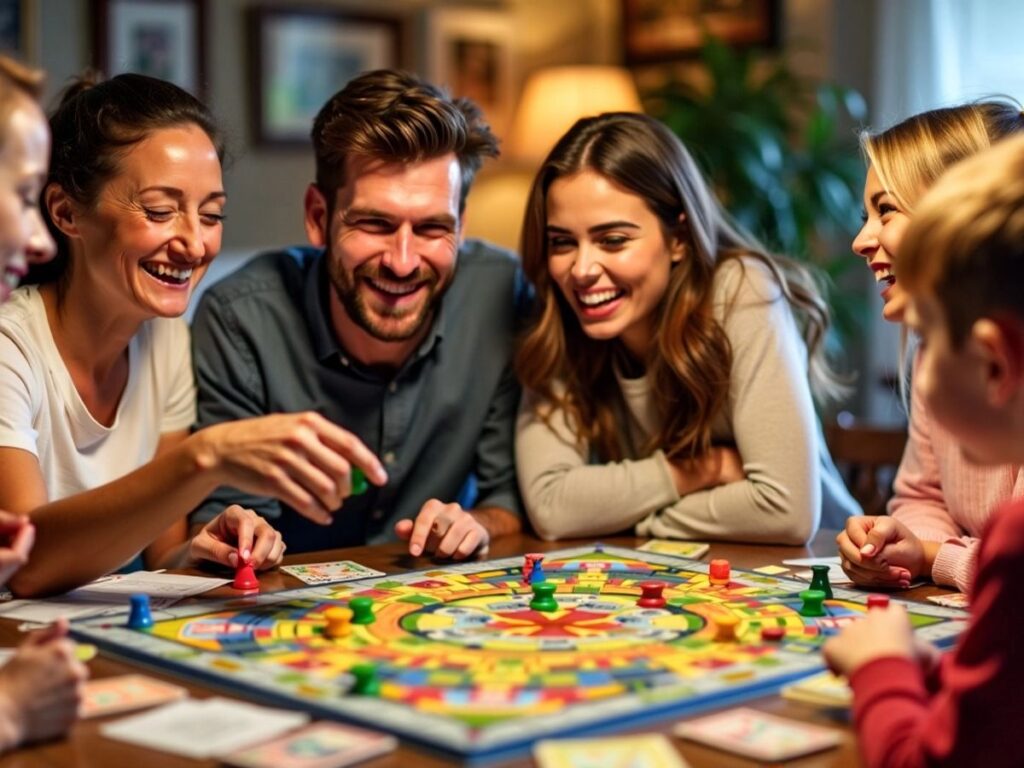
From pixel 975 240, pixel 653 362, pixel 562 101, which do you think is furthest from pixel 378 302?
pixel 562 101

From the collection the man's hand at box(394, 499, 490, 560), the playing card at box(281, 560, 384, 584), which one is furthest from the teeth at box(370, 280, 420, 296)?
the playing card at box(281, 560, 384, 584)

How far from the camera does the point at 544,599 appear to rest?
1784mm

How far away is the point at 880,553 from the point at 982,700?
812 millimetres

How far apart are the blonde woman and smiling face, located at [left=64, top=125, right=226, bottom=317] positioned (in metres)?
1.12

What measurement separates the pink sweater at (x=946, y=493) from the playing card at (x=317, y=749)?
1.00 metres

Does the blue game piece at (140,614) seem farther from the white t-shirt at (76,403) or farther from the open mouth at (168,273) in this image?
the open mouth at (168,273)

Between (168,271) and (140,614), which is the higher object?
(168,271)

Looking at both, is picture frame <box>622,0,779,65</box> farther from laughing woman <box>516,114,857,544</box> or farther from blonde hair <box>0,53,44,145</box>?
blonde hair <box>0,53,44,145</box>

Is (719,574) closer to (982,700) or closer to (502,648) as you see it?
(502,648)

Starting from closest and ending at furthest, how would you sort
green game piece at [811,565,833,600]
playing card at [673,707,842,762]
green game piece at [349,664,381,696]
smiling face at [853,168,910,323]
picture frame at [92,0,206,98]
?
playing card at [673,707,842,762] → green game piece at [349,664,381,696] → green game piece at [811,565,833,600] → smiling face at [853,168,910,323] → picture frame at [92,0,206,98]

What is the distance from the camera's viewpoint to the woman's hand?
1636 millimetres

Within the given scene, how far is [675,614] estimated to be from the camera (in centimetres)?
174

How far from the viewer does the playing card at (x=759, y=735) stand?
1271 mm

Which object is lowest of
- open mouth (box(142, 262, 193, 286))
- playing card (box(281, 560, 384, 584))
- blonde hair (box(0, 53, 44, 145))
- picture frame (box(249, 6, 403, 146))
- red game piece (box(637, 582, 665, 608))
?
playing card (box(281, 560, 384, 584))
